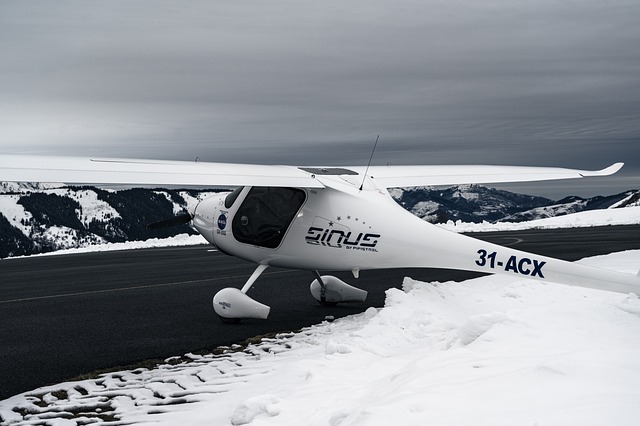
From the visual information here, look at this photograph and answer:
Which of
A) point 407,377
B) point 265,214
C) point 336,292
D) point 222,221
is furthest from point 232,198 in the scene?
point 407,377

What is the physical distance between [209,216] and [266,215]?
5.23ft

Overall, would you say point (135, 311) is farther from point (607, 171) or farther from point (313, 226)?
point (607, 171)

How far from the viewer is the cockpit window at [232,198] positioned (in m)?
11.5

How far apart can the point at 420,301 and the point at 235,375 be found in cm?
394

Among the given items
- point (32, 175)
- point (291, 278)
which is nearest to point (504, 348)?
point (32, 175)

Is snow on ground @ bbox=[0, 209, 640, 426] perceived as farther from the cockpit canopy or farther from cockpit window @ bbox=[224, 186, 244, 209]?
cockpit window @ bbox=[224, 186, 244, 209]

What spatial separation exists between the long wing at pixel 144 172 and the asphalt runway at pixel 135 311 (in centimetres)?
247

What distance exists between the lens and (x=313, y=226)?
10297 millimetres

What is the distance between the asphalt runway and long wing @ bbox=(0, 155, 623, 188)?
8.10 feet

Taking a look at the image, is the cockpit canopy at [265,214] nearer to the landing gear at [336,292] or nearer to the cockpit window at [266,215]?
the cockpit window at [266,215]

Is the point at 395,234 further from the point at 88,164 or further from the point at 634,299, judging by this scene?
the point at 88,164

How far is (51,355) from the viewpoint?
891 centimetres

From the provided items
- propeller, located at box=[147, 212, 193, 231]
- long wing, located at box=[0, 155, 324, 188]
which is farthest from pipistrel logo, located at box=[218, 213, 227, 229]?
propeller, located at box=[147, 212, 193, 231]

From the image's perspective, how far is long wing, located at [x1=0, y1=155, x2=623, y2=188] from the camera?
817cm
